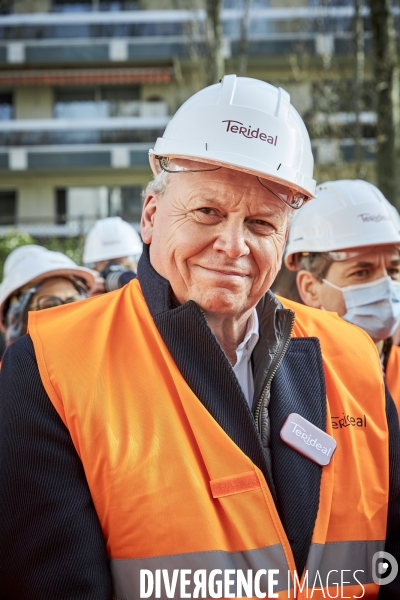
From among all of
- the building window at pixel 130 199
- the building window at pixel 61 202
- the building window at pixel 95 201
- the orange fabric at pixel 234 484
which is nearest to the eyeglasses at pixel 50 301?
the orange fabric at pixel 234 484

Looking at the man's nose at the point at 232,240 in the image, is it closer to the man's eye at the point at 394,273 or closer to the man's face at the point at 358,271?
the man's face at the point at 358,271

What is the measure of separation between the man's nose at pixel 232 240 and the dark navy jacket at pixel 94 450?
0.69 ft

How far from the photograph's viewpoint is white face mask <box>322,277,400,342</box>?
3.85m

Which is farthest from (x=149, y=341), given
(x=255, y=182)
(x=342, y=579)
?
(x=342, y=579)

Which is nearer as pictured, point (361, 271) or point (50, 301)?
point (361, 271)

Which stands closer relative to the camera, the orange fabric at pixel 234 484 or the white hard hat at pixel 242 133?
the orange fabric at pixel 234 484

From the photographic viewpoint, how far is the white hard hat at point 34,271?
519 cm

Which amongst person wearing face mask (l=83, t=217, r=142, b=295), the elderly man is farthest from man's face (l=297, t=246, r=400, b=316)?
person wearing face mask (l=83, t=217, r=142, b=295)

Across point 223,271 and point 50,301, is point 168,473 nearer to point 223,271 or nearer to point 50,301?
point 223,271

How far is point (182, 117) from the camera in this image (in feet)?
8.54

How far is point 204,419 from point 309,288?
75.4 inches

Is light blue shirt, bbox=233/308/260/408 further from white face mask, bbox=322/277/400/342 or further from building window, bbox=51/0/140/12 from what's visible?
building window, bbox=51/0/140/12

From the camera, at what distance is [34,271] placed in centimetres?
520

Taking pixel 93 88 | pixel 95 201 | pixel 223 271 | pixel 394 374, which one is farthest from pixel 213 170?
pixel 93 88
